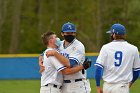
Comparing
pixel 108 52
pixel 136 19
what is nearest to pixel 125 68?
pixel 108 52

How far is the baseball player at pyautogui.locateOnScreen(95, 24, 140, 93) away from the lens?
802 centimetres

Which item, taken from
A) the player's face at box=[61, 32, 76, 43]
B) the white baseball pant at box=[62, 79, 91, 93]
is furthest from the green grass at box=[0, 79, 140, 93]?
the player's face at box=[61, 32, 76, 43]

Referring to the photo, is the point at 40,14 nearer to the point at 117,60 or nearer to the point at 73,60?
the point at 73,60

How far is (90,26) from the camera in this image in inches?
2186

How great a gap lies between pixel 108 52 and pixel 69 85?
89cm

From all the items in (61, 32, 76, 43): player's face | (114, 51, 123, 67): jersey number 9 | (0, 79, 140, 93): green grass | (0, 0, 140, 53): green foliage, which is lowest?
(0, 79, 140, 93): green grass

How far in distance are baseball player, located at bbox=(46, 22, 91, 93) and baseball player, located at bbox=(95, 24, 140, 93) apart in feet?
1.69

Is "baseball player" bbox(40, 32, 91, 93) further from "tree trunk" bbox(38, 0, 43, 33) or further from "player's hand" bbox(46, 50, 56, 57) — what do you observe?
"tree trunk" bbox(38, 0, 43, 33)

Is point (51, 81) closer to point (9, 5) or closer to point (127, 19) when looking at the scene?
point (127, 19)

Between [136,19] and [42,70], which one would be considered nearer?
[42,70]

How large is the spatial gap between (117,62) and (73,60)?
0.76 metres

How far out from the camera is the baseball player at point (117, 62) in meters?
8.02

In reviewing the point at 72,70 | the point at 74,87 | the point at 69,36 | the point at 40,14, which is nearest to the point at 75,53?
the point at 69,36

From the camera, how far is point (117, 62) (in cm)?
801
